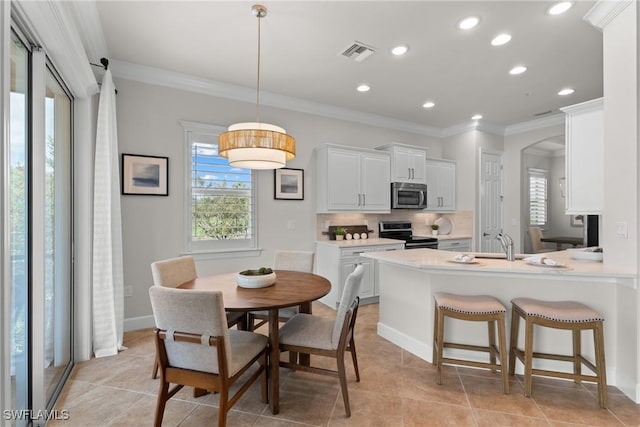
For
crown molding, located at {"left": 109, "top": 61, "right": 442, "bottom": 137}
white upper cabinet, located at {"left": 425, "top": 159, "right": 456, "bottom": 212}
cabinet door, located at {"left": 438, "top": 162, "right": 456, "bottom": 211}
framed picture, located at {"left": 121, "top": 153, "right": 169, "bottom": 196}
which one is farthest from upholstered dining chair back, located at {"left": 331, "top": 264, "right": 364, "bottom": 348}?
cabinet door, located at {"left": 438, "top": 162, "right": 456, "bottom": 211}

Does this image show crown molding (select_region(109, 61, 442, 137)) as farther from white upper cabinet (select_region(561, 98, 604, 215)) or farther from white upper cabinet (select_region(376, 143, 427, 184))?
white upper cabinet (select_region(561, 98, 604, 215))

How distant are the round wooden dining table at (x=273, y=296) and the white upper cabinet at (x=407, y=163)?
2.88 meters

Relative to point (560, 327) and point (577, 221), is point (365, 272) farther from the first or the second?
point (577, 221)

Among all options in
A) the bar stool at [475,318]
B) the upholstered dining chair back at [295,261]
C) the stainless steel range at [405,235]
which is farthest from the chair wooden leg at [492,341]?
the stainless steel range at [405,235]

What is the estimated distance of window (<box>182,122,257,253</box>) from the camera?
11.8 feet

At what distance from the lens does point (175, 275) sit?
2539mm

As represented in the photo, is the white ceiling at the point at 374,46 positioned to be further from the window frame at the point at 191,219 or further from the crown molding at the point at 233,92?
the window frame at the point at 191,219

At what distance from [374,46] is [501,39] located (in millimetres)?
1134

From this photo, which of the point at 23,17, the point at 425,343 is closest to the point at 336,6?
the point at 23,17

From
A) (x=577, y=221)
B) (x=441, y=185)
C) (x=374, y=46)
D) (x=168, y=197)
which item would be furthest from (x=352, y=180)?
(x=577, y=221)

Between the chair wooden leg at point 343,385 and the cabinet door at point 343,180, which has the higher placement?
the cabinet door at point 343,180

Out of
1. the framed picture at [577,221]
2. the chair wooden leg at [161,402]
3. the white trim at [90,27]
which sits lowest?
the chair wooden leg at [161,402]

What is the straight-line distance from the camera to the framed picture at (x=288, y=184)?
411cm

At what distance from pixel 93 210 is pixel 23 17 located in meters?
1.58
